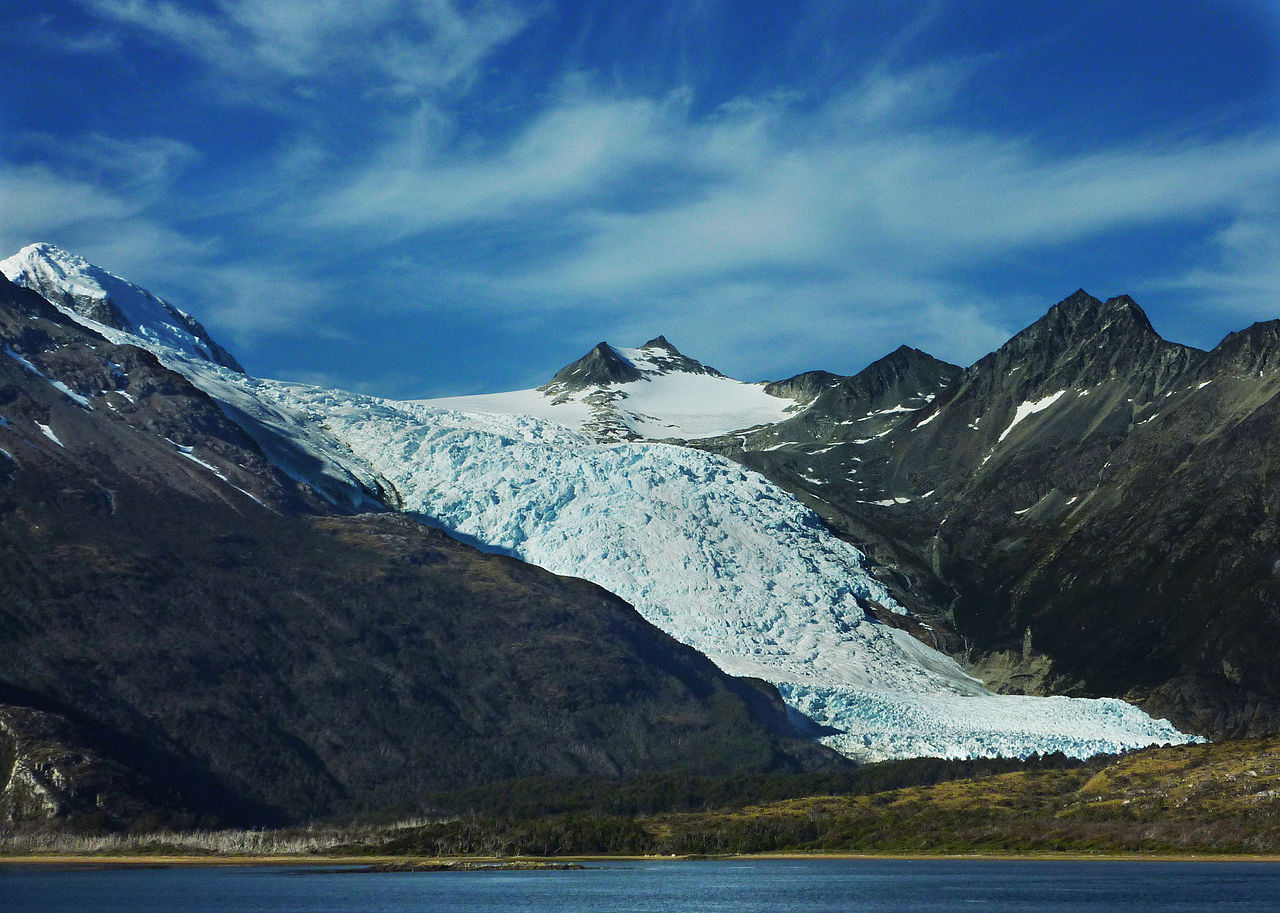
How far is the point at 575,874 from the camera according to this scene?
157250 millimetres

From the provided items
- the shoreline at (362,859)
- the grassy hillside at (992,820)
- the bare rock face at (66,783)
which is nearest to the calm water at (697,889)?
the shoreline at (362,859)

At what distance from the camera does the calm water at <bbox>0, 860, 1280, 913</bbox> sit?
111 metres

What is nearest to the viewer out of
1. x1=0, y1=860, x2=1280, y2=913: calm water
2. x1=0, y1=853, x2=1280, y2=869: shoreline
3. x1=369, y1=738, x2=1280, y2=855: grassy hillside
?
x1=0, y1=860, x2=1280, y2=913: calm water

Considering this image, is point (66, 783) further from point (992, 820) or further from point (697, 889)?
point (992, 820)

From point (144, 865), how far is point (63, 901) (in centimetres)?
5265

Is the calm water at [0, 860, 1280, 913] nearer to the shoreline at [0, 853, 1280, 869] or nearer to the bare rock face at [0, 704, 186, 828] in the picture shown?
the shoreline at [0, 853, 1280, 869]

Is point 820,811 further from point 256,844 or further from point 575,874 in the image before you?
point 256,844

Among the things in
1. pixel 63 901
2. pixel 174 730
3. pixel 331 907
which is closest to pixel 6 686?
pixel 174 730

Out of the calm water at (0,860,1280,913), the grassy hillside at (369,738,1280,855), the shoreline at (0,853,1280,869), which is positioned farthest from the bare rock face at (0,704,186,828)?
the grassy hillside at (369,738,1280,855)

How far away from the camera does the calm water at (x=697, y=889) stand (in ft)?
363

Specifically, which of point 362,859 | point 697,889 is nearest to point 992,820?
point 697,889

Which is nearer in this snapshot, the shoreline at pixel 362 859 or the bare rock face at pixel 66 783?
the shoreline at pixel 362 859

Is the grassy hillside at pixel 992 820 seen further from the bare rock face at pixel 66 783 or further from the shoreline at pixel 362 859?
the bare rock face at pixel 66 783

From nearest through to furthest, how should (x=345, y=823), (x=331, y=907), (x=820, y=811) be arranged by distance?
(x=331, y=907) < (x=820, y=811) < (x=345, y=823)
